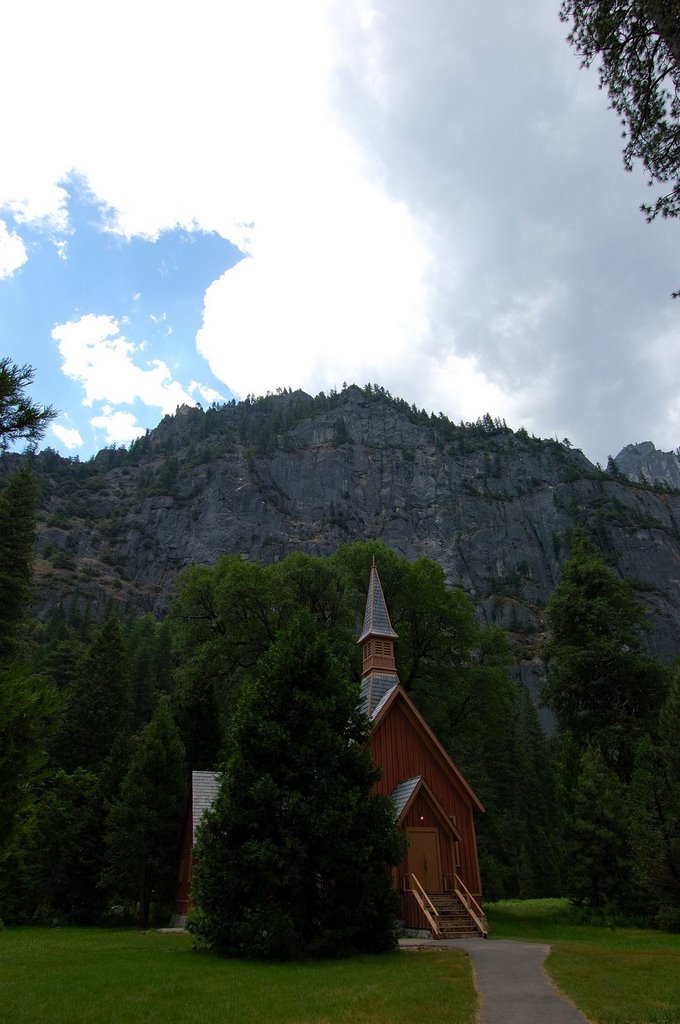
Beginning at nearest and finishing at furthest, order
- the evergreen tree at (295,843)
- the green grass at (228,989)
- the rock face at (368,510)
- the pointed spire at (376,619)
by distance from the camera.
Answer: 1. the green grass at (228,989)
2. the evergreen tree at (295,843)
3. the pointed spire at (376,619)
4. the rock face at (368,510)

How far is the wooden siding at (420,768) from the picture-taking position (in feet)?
75.8

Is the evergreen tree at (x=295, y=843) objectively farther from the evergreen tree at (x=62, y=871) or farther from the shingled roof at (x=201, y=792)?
the evergreen tree at (x=62, y=871)

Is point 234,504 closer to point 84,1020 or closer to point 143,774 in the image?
point 143,774

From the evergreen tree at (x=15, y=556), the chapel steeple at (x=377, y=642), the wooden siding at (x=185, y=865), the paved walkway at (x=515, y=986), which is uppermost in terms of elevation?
the evergreen tree at (x=15, y=556)

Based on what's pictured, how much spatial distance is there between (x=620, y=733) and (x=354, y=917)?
2041 cm

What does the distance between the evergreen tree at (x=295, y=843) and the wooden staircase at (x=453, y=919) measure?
20.0 feet

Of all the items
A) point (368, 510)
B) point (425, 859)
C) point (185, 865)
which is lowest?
point (185, 865)

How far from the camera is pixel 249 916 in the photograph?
12875mm

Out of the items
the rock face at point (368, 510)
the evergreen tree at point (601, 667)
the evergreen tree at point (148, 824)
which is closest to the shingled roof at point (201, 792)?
the evergreen tree at point (148, 824)

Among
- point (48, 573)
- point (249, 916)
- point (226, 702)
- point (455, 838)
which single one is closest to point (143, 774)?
point (226, 702)

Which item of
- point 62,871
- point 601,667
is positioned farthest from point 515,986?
point 62,871

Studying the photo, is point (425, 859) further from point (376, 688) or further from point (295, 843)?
point (295, 843)

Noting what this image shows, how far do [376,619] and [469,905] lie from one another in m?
11.4

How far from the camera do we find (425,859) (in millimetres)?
21422
